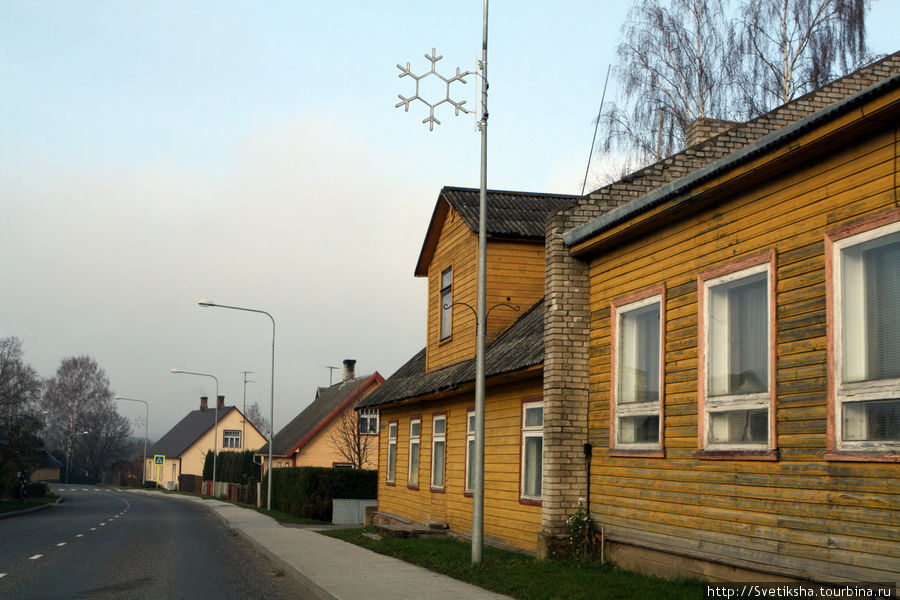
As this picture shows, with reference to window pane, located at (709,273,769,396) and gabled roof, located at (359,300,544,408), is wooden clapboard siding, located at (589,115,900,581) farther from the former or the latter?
gabled roof, located at (359,300,544,408)

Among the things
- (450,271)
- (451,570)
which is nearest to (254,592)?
(451,570)

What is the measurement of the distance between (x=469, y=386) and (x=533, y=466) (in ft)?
9.64

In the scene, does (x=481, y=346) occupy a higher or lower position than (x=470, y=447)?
higher

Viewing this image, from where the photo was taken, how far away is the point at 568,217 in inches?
557

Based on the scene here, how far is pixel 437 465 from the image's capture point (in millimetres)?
21844

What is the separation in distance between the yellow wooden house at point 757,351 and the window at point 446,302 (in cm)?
875

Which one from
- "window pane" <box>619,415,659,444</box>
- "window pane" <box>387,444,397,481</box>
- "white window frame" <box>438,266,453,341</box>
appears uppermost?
"white window frame" <box>438,266,453,341</box>

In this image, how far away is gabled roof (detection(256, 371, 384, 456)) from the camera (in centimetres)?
5356

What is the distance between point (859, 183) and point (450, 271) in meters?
14.9

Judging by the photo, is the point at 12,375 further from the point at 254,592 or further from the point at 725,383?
the point at 725,383

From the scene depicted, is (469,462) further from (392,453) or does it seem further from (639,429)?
(392,453)

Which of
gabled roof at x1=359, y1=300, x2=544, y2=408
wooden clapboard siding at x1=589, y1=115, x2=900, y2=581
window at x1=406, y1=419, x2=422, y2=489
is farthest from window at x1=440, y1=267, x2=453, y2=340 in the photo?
wooden clapboard siding at x1=589, y1=115, x2=900, y2=581

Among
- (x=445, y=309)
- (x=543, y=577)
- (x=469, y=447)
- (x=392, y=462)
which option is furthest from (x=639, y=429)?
→ (x=392, y=462)

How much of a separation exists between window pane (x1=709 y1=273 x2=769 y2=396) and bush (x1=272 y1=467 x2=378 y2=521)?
27.6 m
